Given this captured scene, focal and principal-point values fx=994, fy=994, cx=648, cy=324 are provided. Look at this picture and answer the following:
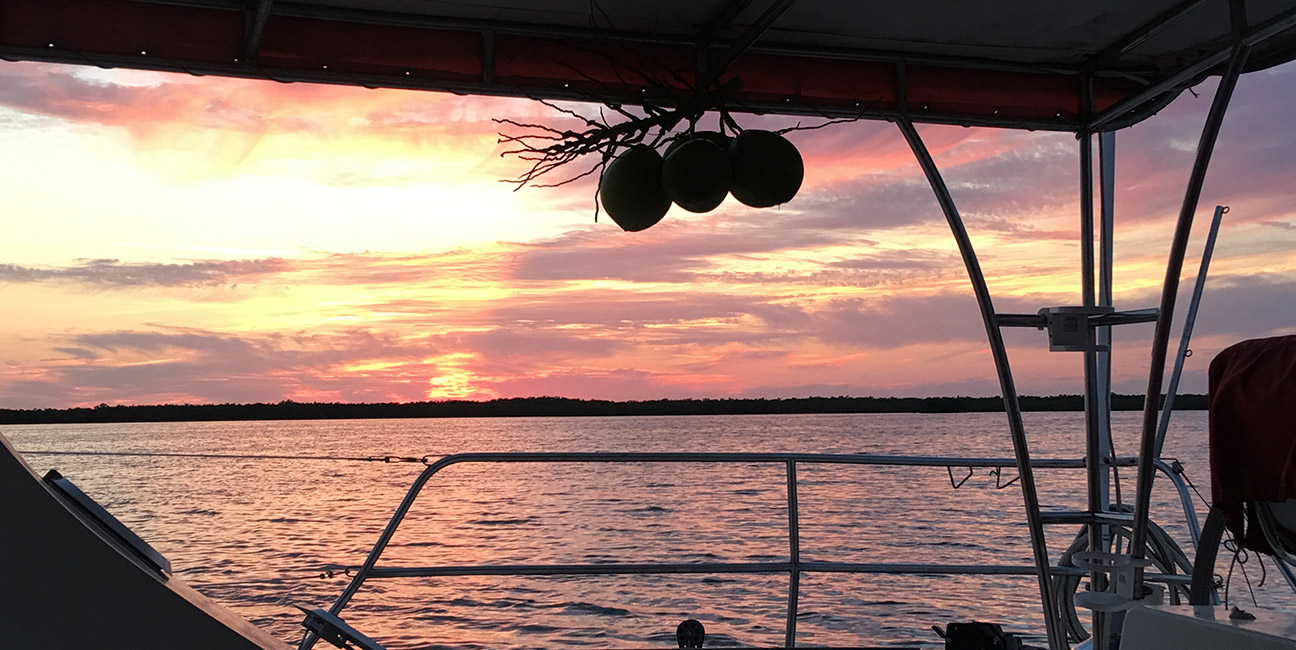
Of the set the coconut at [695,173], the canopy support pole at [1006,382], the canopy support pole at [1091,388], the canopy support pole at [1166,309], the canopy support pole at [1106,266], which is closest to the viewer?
the coconut at [695,173]

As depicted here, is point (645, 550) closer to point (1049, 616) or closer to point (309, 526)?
point (309, 526)

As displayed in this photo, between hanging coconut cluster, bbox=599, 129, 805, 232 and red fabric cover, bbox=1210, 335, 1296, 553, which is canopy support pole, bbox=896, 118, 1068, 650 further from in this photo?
hanging coconut cluster, bbox=599, 129, 805, 232

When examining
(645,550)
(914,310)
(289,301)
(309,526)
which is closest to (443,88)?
(914,310)

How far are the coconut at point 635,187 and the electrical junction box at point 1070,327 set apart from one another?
7.17ft

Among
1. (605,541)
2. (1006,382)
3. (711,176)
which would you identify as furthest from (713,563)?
(605,541)

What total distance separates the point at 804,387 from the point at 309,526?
16367mm

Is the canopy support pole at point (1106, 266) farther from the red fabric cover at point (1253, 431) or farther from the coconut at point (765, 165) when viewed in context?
the coconut at point (765, 165)

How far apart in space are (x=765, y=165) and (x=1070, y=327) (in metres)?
2.19

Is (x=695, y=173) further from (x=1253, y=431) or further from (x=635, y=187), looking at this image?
(x=1253, y=431)

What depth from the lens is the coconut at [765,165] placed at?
4.48ft

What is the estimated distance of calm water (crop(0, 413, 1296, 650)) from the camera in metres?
15.5

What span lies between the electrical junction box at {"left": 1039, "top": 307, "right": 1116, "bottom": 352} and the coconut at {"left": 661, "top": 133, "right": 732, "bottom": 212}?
219cm

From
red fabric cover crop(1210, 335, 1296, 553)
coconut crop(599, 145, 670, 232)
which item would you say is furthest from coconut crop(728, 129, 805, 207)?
red fabric cover crop(1210, 335, 1296, 553)

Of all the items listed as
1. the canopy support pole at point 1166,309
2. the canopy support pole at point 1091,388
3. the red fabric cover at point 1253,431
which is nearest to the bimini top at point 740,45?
the canopy support pole at point 1166,309
